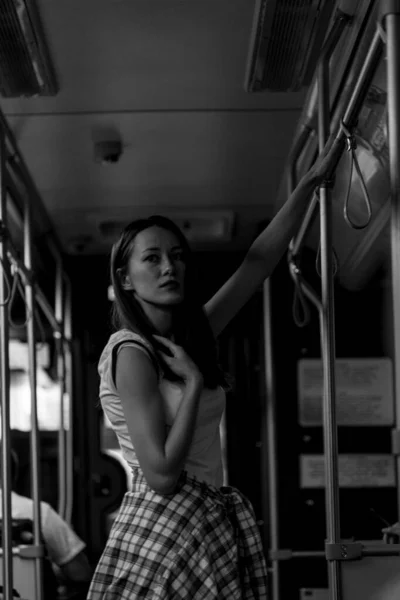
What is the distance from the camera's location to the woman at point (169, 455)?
1.95 metres

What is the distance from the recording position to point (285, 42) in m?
3.51

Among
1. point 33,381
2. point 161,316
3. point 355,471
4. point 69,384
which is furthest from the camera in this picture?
point 69,384

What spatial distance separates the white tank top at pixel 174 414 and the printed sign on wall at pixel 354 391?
12.7 feet

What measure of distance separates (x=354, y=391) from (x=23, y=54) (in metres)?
3.06

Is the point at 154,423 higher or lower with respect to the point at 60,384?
lower

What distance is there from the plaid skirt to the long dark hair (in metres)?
0.23

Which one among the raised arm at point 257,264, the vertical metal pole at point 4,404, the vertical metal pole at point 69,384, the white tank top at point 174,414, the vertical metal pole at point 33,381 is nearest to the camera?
the white tank top at point 174,414

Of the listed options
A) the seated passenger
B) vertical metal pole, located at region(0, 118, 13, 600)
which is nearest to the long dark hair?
vertical metal pole, located at region(0, 118, 13, 600)

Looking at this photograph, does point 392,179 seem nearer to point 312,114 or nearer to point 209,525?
point 209,525

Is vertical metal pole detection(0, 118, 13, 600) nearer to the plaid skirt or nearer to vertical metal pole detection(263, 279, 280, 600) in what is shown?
the plaid skirt

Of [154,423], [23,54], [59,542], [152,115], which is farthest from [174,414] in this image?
[59,542]

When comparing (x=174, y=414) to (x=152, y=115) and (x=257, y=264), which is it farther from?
(x=152, y=115)

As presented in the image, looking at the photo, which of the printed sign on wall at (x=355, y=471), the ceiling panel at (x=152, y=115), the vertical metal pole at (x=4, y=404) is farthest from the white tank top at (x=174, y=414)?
the printed sign on wall at (x=355, y=471)

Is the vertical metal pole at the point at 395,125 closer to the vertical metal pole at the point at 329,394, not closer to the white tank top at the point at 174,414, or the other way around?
the white tank top at the point at 174,414
